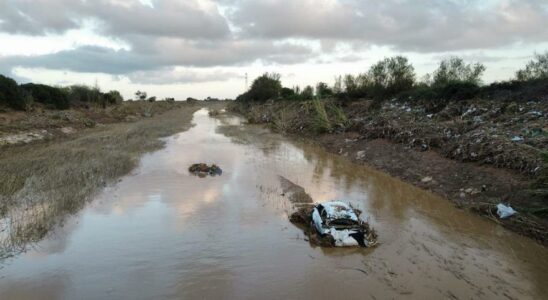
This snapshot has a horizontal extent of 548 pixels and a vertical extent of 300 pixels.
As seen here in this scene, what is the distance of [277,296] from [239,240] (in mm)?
2068

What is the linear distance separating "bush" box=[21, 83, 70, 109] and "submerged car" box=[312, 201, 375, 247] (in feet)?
93.0

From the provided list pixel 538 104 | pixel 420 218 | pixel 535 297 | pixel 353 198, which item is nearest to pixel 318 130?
pixel 538 104

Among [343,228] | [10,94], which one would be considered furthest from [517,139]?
[10,94]

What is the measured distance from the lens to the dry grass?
773 cm

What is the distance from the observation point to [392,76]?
94.1ft

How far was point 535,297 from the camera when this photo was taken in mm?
5793

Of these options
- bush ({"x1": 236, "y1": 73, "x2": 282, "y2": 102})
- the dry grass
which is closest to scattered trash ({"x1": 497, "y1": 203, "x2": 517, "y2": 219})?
the dry grass

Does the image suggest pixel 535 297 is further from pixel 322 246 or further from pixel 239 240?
pixel 239 240

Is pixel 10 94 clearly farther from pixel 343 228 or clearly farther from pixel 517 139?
pixel 517 139

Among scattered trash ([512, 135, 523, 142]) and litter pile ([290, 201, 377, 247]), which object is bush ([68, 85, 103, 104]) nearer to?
litter pile ([290, 201, 377, 247])

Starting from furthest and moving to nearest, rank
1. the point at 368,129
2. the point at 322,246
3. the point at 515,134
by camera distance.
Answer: the point at 368,129 → the point at 515,134 → the point at 322,246

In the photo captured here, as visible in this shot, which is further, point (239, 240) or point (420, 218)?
point (420, 218)

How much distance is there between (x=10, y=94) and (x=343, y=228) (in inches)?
961

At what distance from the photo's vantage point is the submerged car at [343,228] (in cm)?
740
